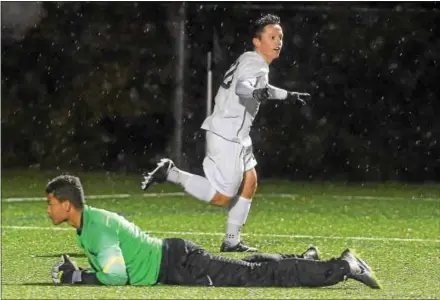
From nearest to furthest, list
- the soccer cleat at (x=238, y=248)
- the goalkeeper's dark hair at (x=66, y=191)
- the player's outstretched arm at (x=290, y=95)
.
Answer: the goalkeeper's dark hair at (x=66, y=191) → the player's outstretched arm at (x=290, y=95) → the soccer cleat at (x=238, y=248)

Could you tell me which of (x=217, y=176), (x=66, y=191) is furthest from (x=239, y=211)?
(x=66, y=191)

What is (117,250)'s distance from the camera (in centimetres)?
807

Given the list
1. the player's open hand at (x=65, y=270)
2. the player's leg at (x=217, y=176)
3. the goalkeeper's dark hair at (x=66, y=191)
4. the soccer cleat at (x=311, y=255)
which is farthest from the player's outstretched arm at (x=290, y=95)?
the goalkeeper's dark hair at (x=66, y=191)

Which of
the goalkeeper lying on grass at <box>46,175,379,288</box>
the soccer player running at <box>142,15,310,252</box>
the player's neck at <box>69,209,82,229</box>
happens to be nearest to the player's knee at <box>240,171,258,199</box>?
the soccer player running at <box>142,15,310,252</box>

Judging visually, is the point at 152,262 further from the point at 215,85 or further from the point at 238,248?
the point at 215,85

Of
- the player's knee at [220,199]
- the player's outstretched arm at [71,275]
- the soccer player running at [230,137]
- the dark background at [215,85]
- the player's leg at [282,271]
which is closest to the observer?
the player's outstretched arm at [71,275]

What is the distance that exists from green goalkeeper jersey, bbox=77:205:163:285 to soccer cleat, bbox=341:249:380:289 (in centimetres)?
109

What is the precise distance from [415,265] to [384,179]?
483 inches

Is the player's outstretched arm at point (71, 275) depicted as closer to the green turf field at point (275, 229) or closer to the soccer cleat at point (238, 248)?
the green turf field at point (275, 229)

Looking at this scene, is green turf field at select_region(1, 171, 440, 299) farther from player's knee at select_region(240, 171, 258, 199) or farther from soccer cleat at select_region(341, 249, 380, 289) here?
player's knee at select_region(240, 171, 258, 199)

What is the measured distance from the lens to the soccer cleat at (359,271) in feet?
27.6

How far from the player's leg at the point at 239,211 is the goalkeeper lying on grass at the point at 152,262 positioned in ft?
7.95

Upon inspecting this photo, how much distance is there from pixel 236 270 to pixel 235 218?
280cm

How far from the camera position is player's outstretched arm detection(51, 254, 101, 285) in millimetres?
8320
